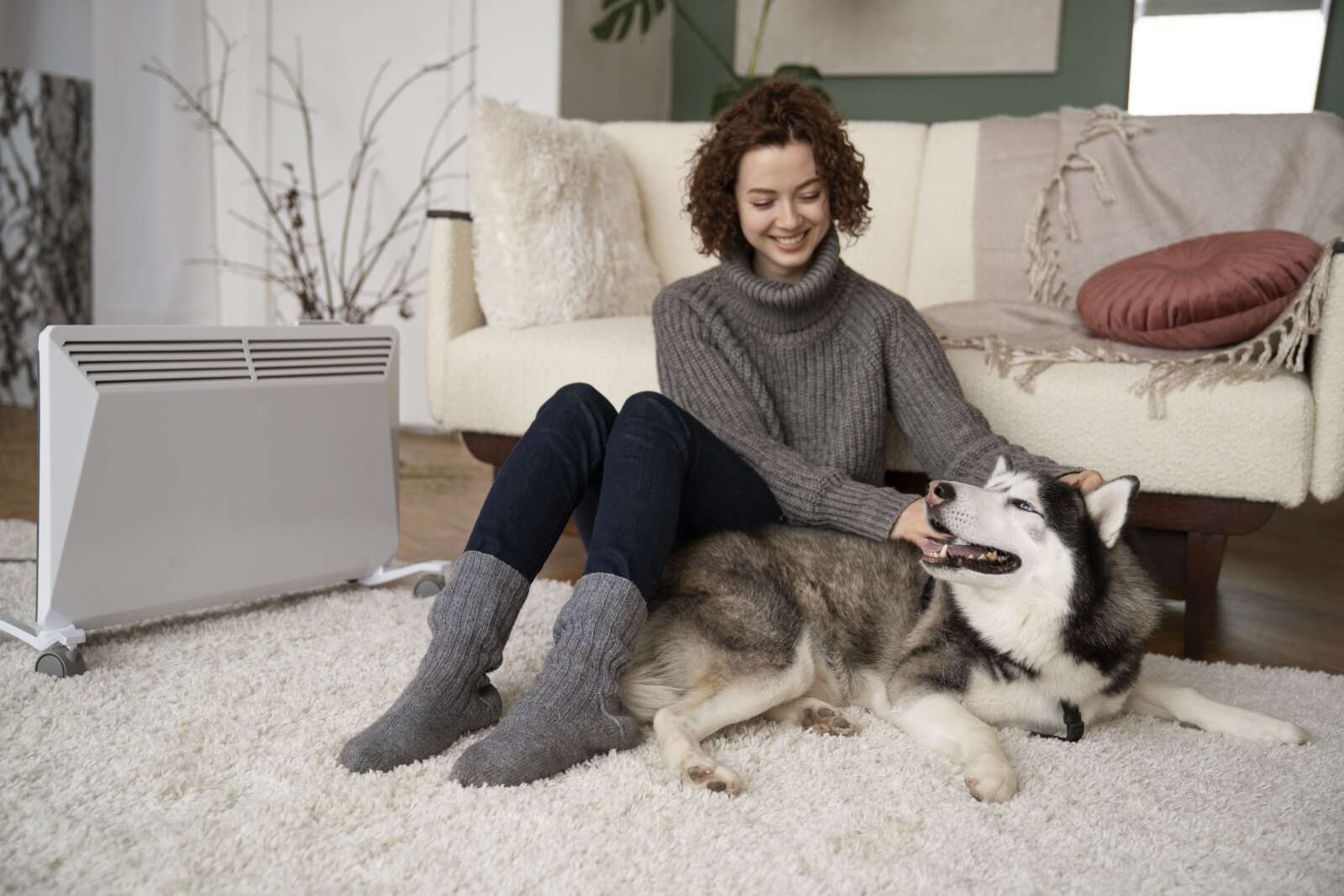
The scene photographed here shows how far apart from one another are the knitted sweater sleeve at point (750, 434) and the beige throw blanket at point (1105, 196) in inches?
25.6

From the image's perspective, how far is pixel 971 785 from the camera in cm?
132

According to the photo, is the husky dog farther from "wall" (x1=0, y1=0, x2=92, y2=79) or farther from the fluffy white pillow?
"wall" (x1=0, y1=0, x2=92, y2=79)

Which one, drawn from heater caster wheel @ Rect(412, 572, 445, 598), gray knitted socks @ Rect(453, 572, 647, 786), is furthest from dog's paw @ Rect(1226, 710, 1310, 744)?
heater caster wheel @ Rect(412, 572, 445, 598)

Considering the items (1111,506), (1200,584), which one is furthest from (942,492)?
(1200,584)

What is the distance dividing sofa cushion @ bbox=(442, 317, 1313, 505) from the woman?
289 mm

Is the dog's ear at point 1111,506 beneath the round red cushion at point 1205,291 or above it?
beneath

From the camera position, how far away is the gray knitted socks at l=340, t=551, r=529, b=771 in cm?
136

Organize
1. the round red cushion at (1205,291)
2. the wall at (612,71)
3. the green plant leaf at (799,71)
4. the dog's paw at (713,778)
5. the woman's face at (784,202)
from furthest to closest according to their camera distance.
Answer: the wall at (612,71)
the green plant leaf at (799,71)
the round red cushion at (1205,291)
the woman's face at (784,202)
the dog's paw at (713,778)

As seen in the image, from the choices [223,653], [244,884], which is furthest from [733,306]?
[244,884]

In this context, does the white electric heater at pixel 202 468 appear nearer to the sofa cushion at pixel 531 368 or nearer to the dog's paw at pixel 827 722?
the sofa cushion at pixel 531 368

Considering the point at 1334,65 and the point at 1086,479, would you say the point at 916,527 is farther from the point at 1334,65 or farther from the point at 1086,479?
the point at 1334,65

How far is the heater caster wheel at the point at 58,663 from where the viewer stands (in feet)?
5.31

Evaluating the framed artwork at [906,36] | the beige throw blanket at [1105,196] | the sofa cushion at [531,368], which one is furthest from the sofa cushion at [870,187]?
the framed artwork at [906,36]

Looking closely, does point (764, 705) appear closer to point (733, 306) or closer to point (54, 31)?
point (733, 306)
